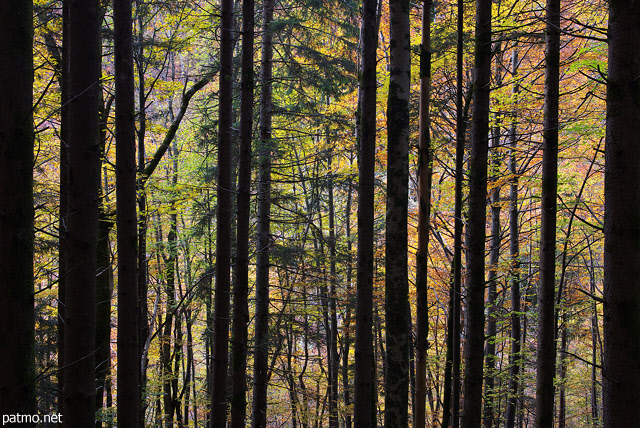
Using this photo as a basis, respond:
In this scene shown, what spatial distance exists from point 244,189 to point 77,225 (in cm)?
302

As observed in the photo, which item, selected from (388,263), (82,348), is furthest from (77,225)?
(388,263)

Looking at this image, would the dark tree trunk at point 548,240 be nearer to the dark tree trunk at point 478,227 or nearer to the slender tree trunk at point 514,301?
the dark tree trunk at point 478,227

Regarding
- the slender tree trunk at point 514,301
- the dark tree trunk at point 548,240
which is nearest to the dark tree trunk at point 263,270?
the dark tree trunk at point 548,240

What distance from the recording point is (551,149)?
5.87 meters

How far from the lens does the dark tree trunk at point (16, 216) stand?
253cm

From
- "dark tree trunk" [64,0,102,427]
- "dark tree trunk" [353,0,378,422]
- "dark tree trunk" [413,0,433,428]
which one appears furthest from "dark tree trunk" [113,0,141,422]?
"dark tree trunk" [413,0,433,428]

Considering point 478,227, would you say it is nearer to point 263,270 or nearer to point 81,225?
point 81,225

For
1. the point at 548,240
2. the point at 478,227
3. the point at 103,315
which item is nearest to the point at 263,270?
the point at 103,315

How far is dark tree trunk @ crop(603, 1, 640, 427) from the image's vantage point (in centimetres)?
308

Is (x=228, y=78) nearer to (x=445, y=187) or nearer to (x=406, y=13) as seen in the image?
(x=406, y=13)

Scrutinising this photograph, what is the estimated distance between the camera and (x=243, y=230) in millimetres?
6531

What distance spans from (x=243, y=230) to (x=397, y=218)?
267 cm

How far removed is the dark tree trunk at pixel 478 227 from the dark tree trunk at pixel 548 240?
1215mm

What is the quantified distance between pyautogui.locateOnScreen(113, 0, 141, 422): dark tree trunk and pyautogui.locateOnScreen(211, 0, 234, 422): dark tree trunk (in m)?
1.51
